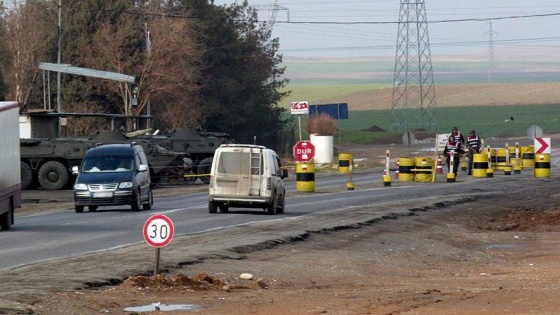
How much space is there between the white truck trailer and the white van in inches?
215

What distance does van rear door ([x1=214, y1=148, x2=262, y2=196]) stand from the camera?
29.1 metres

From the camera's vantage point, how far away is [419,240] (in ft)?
80.9

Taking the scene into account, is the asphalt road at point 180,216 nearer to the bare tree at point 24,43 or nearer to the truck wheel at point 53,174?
the truck wheel at point 53,174

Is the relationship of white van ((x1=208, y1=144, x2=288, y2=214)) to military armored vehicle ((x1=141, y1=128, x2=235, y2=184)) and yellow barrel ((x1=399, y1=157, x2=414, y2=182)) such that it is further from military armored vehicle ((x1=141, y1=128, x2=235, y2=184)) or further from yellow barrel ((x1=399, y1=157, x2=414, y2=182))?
military armored vehicle ((x1=141, y1=128, x2=235, y2=184))

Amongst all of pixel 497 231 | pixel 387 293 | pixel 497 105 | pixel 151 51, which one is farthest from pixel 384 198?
pixel 497 105

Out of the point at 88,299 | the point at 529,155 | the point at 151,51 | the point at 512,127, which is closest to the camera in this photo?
the point at 88,299

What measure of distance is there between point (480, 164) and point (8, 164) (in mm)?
26912

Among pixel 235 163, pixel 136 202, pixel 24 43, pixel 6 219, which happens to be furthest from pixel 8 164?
pixel 24 43

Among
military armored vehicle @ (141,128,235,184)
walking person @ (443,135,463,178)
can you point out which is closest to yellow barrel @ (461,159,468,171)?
walking person @ (443,135,463,178)

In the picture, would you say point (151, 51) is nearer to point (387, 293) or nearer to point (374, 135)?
point (374, 135)

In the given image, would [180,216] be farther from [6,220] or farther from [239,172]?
[6,220]

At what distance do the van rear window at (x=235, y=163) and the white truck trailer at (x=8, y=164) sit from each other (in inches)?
218

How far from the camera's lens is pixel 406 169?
4644 cm

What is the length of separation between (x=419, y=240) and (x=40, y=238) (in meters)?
7.46
